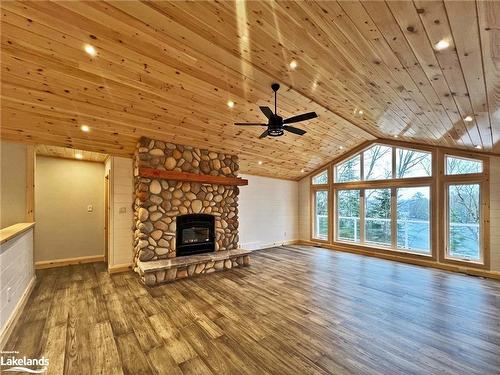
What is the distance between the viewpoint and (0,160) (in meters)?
3.75

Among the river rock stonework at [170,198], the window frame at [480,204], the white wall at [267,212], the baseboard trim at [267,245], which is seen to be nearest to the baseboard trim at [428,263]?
the window frame at [480,204]

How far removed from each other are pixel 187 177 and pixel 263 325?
3.13 meters

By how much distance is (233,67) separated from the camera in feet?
9.75

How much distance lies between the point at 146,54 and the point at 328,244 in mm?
7123

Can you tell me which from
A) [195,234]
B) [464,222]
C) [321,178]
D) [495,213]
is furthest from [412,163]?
[195,234]

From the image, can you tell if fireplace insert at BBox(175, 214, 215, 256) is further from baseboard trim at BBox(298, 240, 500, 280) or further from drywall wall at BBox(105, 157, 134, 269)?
baseboard trim at BBox(298, 240, 500, 280)

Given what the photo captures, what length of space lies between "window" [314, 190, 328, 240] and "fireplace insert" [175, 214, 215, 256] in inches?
167

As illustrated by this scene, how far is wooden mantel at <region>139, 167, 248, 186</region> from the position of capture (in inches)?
168

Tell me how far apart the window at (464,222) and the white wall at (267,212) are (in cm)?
436

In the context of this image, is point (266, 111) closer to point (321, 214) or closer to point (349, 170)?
point (349, 170)

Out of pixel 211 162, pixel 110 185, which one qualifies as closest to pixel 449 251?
pixel 211 162

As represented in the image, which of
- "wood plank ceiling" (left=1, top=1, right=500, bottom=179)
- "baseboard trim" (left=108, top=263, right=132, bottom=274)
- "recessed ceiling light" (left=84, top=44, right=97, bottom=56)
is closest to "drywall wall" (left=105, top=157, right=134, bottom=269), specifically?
"baseboard trim" (left=108, top=263, right=132, bottom=274)

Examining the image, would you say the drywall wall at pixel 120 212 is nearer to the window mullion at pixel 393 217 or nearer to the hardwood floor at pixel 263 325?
the hardwood floor at pixel 263 325

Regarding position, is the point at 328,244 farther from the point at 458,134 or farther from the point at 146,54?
the point at 146,54
